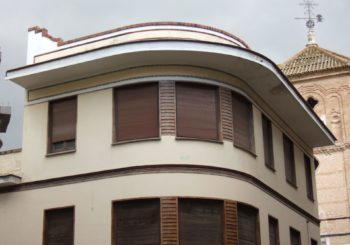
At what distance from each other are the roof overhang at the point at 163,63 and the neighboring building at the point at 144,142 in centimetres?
3

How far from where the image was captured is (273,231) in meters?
23.8

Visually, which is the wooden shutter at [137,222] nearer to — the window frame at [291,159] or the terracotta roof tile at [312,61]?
the window frame at [291,159]

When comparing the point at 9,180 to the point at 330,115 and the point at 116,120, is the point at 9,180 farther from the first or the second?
the point at 330,115

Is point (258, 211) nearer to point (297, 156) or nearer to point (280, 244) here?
point (280, 244)

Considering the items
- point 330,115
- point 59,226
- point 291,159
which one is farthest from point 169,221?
point 330,115

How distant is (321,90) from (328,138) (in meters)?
31.8

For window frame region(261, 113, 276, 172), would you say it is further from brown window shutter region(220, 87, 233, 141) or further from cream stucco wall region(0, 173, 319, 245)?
brown window shutter region(220, 87, 233, 141)

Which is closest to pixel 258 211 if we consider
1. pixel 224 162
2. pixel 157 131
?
pixel 224 162

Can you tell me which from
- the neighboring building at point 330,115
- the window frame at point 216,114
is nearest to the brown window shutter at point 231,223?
the window frame at point 216,114

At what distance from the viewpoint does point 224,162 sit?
2097 cm

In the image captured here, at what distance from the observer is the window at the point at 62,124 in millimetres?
22062

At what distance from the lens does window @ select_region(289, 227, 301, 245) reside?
1012 inches

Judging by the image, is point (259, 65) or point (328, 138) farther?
point (328, 138)

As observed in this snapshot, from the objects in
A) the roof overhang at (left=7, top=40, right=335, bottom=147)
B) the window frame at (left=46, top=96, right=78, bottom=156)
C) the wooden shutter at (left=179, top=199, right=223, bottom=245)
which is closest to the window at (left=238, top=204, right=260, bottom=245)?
the wooden shutter at (left=179, top=199, right=223, bottom=245)
